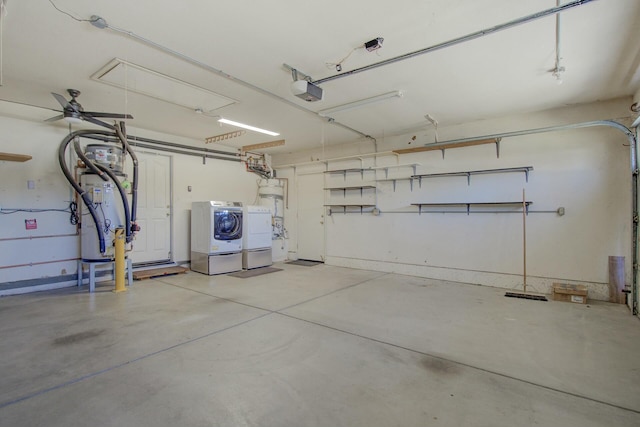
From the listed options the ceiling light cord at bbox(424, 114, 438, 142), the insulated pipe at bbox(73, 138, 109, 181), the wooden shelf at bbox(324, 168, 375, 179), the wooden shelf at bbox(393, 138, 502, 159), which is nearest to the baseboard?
the wooden shelf at bbox(324, 168, 375, 179)

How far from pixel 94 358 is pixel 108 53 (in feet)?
9.48

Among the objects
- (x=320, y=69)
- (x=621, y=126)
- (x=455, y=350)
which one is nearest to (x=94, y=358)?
(x=455, y=350)

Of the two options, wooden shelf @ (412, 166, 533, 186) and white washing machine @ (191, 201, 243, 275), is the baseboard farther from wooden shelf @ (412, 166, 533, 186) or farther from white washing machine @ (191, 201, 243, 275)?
white washing machine @ (191, 201, 243, 275)

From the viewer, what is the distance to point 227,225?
623 cm

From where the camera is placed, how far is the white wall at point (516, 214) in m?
4.36

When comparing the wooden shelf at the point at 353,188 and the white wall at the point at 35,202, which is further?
the wooden shelf at the point at 353,188

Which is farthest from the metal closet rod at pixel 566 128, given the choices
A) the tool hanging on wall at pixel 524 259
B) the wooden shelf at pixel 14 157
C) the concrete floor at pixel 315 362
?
the wooden shelf at pixel 14 157

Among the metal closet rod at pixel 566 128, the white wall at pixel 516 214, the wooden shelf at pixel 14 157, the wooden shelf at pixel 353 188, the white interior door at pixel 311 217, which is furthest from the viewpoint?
the white interior door at pixel 311 217

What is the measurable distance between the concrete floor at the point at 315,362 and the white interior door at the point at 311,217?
3173 millimetres

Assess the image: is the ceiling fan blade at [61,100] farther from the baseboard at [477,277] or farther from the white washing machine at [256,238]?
the baseboard at [477,277]

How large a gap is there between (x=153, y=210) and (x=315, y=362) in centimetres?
500

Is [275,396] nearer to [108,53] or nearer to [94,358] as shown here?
→ [94,358]

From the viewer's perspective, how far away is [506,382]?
2.24 metres

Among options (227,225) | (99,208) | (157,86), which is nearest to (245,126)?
(157,86)
